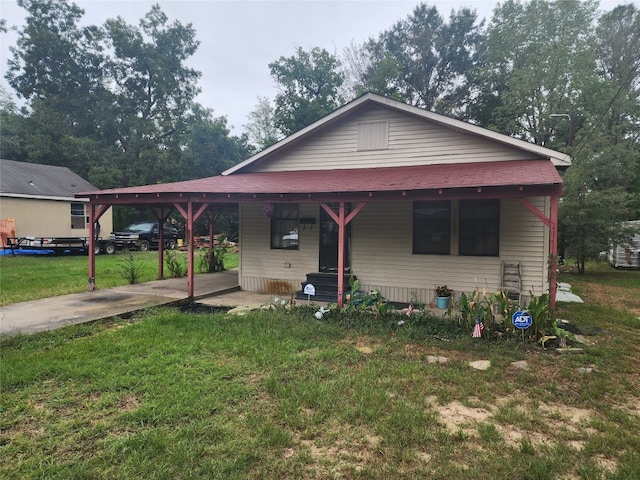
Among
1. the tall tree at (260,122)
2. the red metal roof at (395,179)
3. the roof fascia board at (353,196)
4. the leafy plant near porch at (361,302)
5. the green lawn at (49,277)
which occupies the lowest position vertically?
the green lawn at (49,277)

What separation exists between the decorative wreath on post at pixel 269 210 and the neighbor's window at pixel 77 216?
16.4 meters

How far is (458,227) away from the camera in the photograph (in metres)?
7.87

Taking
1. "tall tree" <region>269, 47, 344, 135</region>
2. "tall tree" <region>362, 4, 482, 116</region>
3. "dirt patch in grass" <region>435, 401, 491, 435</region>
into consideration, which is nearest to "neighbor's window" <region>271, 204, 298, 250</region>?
"dirt patch in grass" <region>435, 401, 491, 435</region>

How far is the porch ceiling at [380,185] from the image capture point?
594cm

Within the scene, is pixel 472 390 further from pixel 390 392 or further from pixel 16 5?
pixel 16 5

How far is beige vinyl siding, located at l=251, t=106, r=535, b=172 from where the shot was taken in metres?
8.20

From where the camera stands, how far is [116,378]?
3.97m

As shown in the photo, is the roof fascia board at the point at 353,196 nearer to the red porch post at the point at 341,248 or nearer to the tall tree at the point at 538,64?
the red porch post at the point at 341,248

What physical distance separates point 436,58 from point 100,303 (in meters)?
27.6

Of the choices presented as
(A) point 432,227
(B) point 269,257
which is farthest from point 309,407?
(B) point 269,257

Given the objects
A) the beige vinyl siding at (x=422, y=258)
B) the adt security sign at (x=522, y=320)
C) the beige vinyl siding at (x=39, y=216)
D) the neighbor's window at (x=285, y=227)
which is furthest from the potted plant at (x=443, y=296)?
the beige vinyl siding at (x=39, y=216)

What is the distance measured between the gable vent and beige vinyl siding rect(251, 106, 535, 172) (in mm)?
76

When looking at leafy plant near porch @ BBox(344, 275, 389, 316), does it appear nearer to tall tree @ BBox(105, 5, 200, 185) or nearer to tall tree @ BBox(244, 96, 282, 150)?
tall tree @ BBox(105, 5, 200, 185)

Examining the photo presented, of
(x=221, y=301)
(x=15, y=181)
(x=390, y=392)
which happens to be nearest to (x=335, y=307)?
(x=221, y=301)
